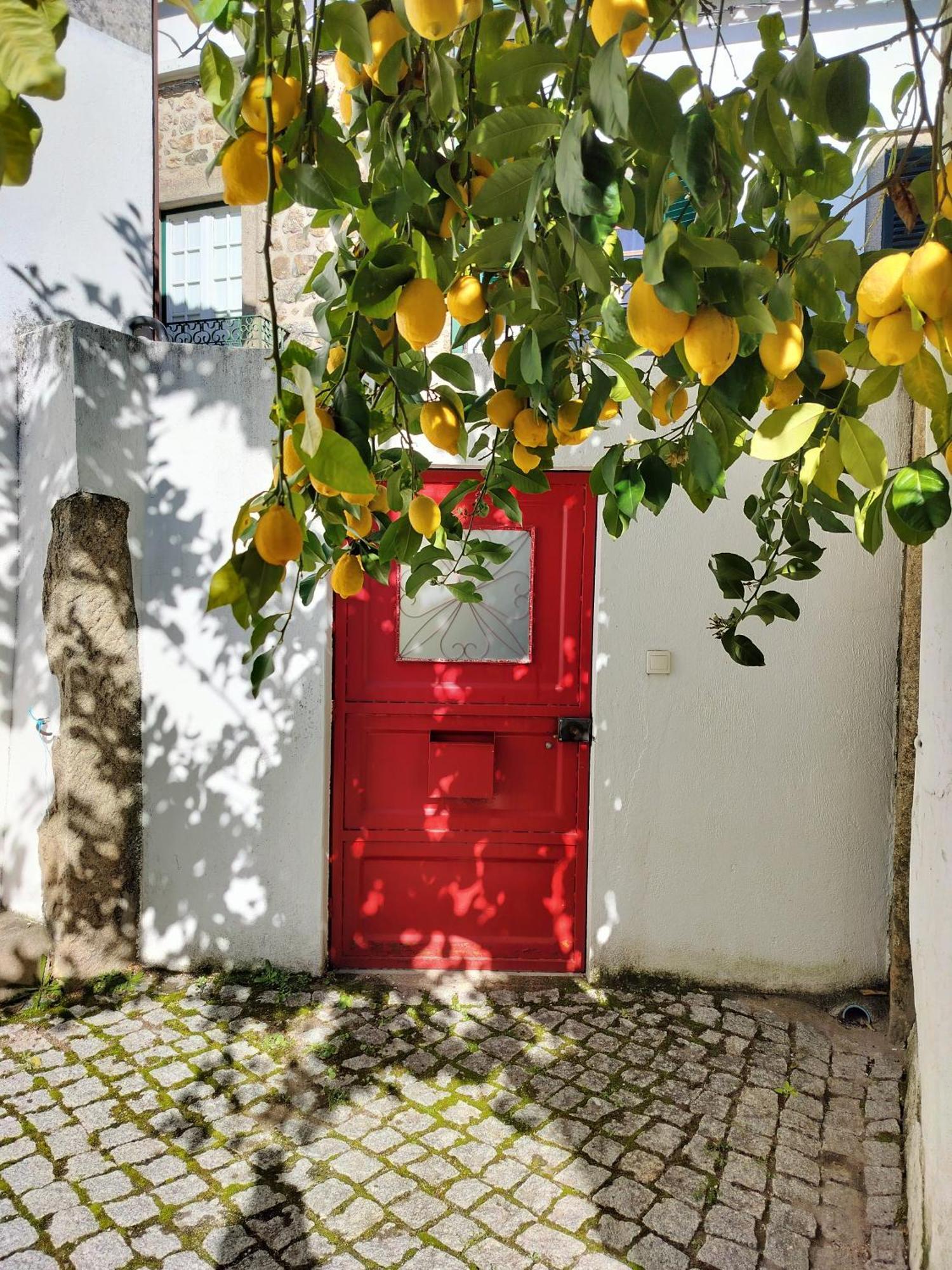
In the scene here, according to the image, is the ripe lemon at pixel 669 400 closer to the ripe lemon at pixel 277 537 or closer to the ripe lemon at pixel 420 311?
the ripe lemon at pixel 420 311

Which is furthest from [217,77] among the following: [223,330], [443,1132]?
[223,330]

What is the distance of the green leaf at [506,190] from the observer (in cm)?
96

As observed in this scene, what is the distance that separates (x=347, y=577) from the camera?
151cm

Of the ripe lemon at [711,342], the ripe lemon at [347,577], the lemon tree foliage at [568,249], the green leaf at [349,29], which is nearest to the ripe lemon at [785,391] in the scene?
the lemon tree foliage at [568,249]

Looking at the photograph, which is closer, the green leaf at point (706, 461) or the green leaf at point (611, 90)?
the green leaf at point (611, 90)

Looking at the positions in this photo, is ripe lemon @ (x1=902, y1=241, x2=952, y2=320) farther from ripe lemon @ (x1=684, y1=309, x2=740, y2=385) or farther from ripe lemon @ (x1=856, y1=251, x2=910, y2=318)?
ripe lemon @ (x1=684, y1=309, x2=740, y2=385)

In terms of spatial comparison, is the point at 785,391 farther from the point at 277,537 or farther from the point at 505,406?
the point at 277,537

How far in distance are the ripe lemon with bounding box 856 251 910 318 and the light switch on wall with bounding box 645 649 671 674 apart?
2.86 metres

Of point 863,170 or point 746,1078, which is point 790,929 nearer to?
point 746,1078

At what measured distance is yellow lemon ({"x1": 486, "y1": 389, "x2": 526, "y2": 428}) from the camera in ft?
4.87

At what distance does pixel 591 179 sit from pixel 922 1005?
2.31m

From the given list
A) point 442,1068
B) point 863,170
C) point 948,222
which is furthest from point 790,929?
point 948,222

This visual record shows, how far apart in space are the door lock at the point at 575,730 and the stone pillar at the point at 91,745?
1.80 m

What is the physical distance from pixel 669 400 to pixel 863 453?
0.38 meters
